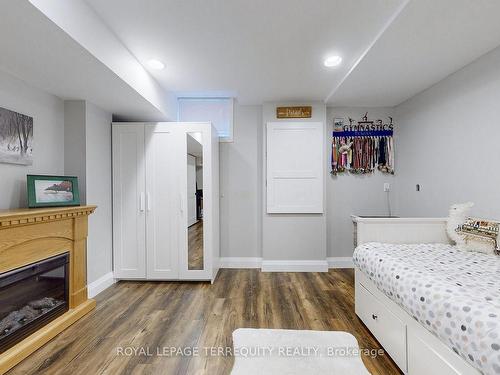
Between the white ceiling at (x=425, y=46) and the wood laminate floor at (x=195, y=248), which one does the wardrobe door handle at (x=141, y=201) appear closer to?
the wood laminate floor at (x=195, y=248)

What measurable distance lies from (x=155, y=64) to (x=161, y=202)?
5.27 ft

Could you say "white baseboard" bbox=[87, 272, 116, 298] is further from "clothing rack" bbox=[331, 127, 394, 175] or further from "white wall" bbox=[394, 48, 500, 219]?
"white wall" bbox=[394, 48, 500, 219]

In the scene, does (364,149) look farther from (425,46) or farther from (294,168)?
(425,46)

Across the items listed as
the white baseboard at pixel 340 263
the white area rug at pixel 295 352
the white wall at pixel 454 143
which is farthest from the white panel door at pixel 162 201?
the white wall at pixel 454 143

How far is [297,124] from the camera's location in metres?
3.52

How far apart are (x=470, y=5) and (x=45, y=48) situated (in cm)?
295

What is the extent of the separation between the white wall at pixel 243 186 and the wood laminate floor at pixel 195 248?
67 centimetres

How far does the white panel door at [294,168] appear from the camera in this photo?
351 cm

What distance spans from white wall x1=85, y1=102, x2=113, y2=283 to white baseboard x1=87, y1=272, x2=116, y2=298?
5cm

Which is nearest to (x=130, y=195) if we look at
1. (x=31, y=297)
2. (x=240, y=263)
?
(x=31, y=297)

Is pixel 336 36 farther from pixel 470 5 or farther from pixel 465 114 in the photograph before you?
pixel 465 114

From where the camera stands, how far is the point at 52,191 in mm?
2244

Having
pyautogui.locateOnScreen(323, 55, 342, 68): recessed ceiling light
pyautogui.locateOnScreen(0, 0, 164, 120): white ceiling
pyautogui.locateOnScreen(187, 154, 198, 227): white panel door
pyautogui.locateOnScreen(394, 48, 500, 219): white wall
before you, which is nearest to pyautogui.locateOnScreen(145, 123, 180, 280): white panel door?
pyautogui.locateOnScreen(187, 154, 198, 227): white panel door

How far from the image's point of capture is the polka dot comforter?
3.31ft
